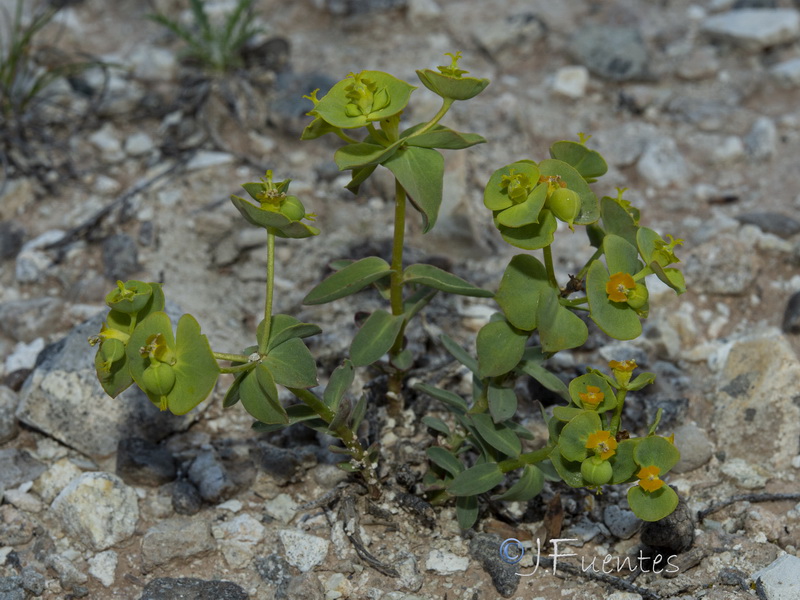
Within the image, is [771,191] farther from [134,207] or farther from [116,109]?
[116,109]

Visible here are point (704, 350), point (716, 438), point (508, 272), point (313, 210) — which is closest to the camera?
point (508, 272)

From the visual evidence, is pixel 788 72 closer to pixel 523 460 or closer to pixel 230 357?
pixel 523 460

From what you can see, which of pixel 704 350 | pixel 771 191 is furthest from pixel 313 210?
pixel 771 191

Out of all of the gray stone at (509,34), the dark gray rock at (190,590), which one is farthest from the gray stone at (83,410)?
the gray stone at (509,34)

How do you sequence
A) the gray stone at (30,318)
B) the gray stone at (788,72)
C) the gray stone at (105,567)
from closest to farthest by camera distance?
the gray stone at (105,567), the gray stone at (30,318), the gray stone at (788,72)

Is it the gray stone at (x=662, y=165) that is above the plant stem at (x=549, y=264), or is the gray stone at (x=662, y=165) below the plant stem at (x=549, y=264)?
below

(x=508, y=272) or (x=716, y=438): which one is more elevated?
(x=508, y=272)

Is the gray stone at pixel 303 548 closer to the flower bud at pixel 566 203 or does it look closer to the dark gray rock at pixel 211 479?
the dark gray rock at pixel 211 479
